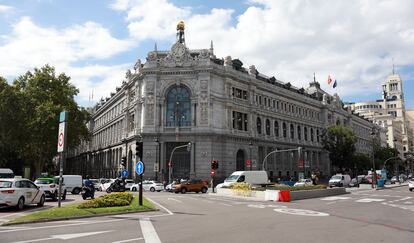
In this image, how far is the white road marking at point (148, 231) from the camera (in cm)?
985

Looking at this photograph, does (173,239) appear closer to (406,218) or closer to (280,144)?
(406,218)

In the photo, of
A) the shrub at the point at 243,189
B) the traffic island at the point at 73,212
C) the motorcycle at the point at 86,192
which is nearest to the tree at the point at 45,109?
the motorcycle at the point at 86,192

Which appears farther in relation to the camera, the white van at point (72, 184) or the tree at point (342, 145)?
the tree at point (342, 145)

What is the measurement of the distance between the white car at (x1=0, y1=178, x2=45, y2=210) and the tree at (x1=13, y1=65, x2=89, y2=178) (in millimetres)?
30663

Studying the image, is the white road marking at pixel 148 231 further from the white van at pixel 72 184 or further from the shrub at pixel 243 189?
the white van at pixel 72 184

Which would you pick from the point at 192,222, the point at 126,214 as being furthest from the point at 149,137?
the point at 192,222

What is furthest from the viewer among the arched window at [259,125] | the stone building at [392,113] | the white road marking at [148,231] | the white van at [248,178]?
the stone building at [392,113]

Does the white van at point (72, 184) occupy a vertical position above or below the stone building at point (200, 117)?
below

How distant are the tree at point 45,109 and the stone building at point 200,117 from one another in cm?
975

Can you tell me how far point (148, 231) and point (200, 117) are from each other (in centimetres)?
4342

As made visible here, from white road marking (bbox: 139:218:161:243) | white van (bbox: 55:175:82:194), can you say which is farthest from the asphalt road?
white van (bbox: 55:175:82:194)

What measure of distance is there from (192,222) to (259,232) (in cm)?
332

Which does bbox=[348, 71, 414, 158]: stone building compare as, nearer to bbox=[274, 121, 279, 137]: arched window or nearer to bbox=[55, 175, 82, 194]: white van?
bbox=[274, 121, 279, 137]: arched window

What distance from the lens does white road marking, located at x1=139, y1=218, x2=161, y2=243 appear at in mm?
9852
